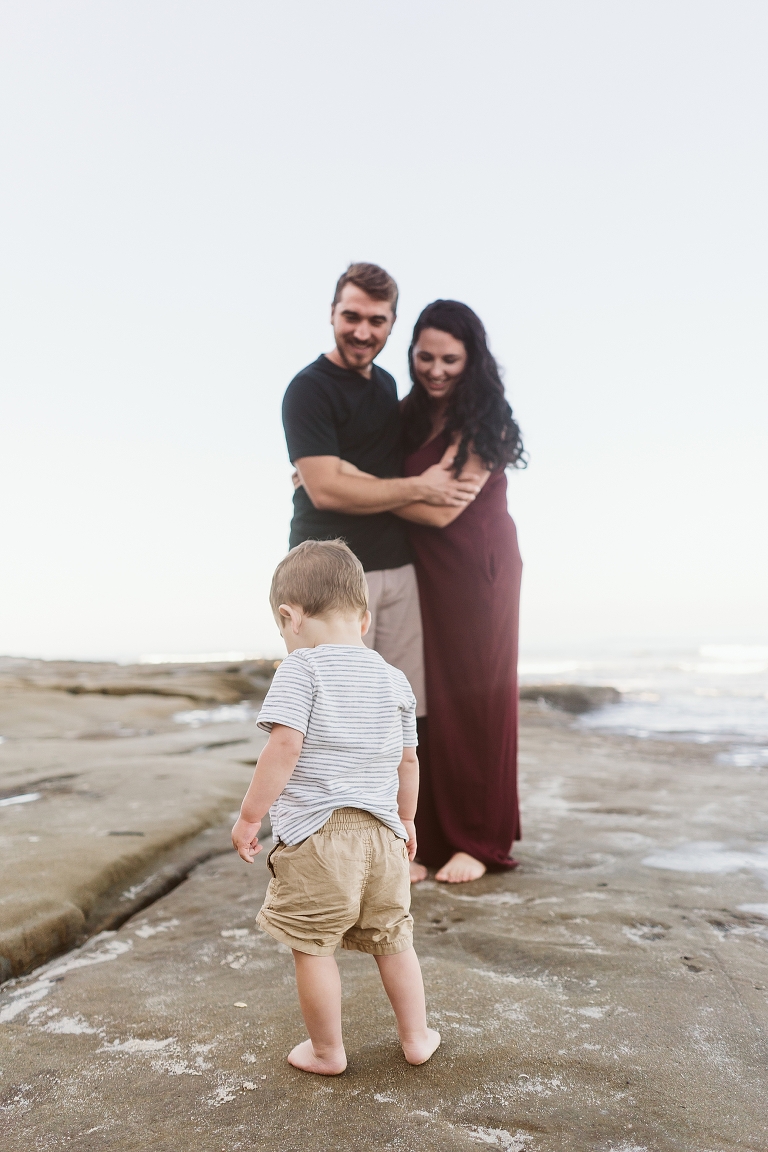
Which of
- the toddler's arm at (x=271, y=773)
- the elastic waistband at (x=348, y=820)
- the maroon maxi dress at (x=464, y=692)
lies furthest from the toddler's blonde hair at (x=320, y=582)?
the maroon maxi dress at (x=464, y=692)

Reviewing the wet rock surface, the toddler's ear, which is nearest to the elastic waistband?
the toddler's ear

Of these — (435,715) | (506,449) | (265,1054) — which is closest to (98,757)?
(435,715)

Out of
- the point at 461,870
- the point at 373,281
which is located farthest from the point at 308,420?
the point at 461,870

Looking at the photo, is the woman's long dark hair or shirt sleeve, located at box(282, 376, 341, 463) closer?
shirt sleeve, located at box(282, 376, 341, 463)

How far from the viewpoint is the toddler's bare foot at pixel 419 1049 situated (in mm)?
1516

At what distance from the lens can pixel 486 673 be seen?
2941mm

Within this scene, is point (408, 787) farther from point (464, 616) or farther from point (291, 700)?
point (464, 616)

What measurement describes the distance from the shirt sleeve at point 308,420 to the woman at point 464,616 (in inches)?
15.2

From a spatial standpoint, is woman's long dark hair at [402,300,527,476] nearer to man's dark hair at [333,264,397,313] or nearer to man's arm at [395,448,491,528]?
man's arm at [395,448,491,528]

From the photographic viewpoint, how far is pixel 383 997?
1.83 m

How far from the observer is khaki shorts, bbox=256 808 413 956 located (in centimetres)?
Result: 154

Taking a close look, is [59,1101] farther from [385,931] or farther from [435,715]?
[435,715]

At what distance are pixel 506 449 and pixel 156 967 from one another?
1.98 m

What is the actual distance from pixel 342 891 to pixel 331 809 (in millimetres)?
151
